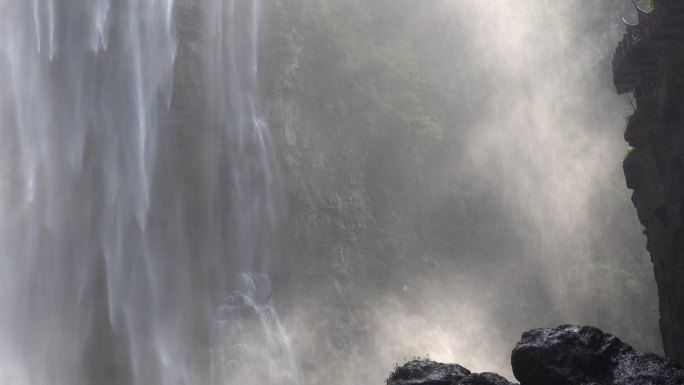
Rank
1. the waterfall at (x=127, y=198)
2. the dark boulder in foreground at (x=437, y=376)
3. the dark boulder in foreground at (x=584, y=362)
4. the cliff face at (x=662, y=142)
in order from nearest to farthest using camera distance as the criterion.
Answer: the dark boulder in foreground at (x=584, y=362)
the dark boulder in foreground at (x=437, y=376)
the cliff face at (x=662, y=142)
the waterfall at (x=127, y=198)

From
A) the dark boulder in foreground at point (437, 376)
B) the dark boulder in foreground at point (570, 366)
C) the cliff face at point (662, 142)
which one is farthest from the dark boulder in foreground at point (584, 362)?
the cliff face at point (662, 142)

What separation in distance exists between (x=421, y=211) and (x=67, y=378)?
21170 mm

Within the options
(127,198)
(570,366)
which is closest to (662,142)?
(570,366)

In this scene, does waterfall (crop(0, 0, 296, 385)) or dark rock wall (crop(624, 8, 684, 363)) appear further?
waterfall (crop(0, 0, 296, 385))

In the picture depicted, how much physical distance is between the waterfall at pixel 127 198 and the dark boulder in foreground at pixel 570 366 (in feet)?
62.2

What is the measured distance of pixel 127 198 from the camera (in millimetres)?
31188

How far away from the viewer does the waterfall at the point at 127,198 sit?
2858 centimetres

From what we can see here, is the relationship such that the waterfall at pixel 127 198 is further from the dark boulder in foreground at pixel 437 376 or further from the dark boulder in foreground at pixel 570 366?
the dark boulder in foreground at pixel 570 366

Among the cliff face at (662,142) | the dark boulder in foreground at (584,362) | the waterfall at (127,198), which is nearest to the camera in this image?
the dark boulder in foreground at (584,362)

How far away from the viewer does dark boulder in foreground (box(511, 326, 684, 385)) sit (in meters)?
11.6

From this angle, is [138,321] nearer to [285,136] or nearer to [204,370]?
[204,370]

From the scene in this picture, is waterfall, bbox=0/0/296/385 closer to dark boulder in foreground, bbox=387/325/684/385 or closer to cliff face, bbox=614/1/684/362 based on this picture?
cliff face, bbox=614/1/684/362

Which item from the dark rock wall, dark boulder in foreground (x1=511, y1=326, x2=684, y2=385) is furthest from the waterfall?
dark boulder in foreground (x1=511, y1=326, x2=684, y2=385)

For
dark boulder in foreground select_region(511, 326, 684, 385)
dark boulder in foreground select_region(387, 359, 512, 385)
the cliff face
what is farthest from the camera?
the cliff face
